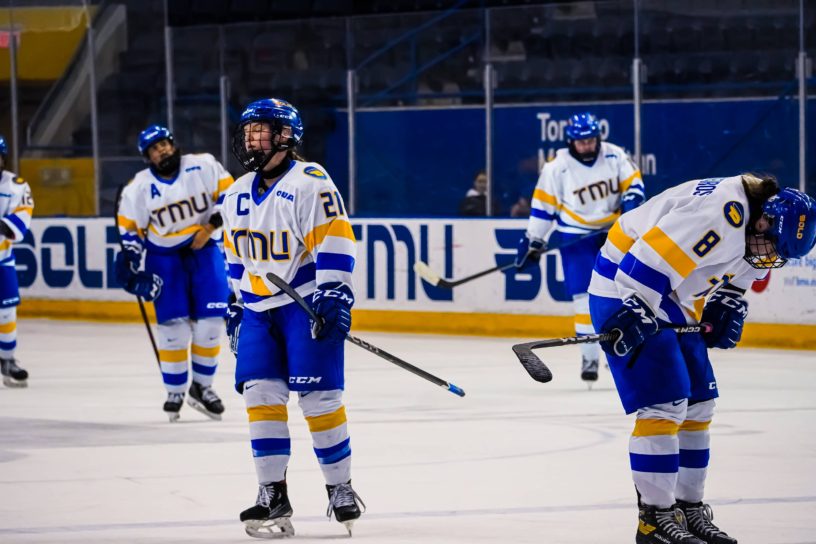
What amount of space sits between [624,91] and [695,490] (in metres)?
7.83

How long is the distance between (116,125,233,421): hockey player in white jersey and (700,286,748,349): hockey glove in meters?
3.50

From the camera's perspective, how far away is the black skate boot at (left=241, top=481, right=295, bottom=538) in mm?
5148

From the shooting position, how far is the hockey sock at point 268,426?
5188mm

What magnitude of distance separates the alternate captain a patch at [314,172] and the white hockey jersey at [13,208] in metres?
4.60

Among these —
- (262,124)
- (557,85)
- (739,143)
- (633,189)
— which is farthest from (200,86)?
(262,124)

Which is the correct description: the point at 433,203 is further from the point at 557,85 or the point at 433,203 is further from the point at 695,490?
the point at 695,490

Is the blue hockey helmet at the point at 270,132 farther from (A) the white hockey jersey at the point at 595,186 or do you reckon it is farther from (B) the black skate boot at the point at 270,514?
(A) the white hockey jersey at the point at 595,186

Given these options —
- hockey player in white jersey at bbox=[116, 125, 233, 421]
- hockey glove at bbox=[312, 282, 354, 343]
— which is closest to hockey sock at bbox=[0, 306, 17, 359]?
hockey player in white jersey at bbox=[116, 125, 233, 421]

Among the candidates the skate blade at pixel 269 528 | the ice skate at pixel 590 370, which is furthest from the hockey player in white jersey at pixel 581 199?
the skate blade at pixel 269 528

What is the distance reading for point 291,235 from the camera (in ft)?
17.0

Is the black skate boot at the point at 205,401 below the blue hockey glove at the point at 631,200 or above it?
below

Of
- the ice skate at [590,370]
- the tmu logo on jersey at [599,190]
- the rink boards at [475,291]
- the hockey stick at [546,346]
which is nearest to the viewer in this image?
the hockey stick at [546,346]

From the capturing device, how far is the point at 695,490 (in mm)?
4930

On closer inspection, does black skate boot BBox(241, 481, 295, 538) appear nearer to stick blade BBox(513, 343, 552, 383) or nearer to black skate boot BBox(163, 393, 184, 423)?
stick blade BBox(513, 343, 552, 383)
